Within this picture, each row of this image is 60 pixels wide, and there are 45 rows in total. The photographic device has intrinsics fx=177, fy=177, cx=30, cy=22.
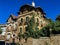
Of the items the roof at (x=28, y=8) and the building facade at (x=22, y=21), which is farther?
the roof at (x=28, y=8)

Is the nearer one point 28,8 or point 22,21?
point 22,21

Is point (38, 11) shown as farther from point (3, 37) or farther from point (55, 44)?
point (55, 44)

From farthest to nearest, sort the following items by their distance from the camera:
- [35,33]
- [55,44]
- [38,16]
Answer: [38,16] < [35,33] < [55,44]

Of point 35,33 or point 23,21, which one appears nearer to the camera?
point 35,33

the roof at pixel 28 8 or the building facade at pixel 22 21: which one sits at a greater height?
the roof at pixel 28 8

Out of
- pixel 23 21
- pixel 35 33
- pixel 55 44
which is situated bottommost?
pixel 55 44

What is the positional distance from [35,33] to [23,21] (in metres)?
10.4

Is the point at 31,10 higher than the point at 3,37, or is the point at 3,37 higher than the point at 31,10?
the point at 31,10

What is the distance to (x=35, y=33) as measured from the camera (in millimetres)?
43594

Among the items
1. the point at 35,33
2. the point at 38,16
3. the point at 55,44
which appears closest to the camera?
the point at 55,44

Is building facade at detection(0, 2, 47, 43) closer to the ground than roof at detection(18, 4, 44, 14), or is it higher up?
closer to the ground

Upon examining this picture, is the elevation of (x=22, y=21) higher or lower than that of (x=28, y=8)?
lower

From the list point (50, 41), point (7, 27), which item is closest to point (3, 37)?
point (7, 27)

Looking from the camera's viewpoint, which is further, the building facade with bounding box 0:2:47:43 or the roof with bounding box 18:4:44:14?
the roof with bounding box 18:4:44:14
